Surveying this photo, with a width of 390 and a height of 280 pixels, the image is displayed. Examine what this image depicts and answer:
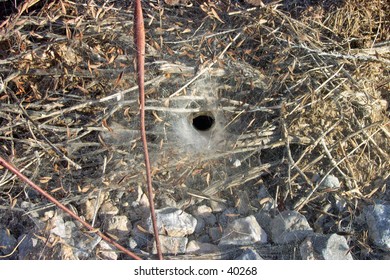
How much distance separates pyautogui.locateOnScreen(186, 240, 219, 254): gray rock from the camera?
2322mm

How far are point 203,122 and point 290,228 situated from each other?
0.83m

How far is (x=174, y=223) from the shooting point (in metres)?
2.35

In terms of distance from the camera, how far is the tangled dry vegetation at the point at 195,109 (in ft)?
8.02

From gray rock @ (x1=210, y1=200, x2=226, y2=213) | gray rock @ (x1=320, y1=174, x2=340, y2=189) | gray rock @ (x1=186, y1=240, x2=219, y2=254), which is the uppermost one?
gray rock @ (x1=320, y1=174, x2=340, y2=189)

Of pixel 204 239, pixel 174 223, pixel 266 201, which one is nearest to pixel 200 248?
pixel 204 239

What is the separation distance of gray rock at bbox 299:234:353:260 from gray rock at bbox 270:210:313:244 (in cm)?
4

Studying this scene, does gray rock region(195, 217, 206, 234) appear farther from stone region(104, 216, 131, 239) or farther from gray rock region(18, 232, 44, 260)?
gray rock region(18, 232, 44, 260)

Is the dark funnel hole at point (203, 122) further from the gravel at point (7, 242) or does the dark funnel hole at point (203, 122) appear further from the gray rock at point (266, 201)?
the gravel at point (7, 242)

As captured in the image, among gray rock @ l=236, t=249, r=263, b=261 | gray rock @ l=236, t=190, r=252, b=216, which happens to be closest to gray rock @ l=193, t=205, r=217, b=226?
gray rock @ l=236, t=190, r=252, b=216

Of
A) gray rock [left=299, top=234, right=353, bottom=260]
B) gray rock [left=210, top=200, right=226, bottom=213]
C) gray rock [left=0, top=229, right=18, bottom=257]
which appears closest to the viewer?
gray rock [left=299, top=234, right=353, bottom=260]

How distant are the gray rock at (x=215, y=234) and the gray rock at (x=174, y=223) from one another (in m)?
0.08

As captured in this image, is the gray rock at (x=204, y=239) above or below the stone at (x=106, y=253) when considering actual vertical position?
above

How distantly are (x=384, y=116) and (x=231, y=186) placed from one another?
0.89 metres

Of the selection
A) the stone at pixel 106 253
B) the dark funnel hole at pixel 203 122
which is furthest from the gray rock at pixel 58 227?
the dark funnel hole at pixel 203 122
